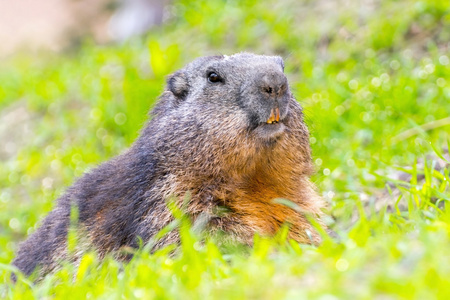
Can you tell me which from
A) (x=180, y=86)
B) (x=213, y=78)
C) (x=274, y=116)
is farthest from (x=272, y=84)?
(x=180, y=86)

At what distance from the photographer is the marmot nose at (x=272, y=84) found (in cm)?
412

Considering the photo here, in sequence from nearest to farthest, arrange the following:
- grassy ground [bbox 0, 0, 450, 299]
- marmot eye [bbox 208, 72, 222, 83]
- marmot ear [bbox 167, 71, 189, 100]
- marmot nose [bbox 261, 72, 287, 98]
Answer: grassy ground [bbox 0, 0, 450, 299] < marmot nose [bbox 261, 72, 287, 98] < marmot eye [bbox 208, 72, 222, 83] < marmot ear [bbox 167, 71, 189, 100]

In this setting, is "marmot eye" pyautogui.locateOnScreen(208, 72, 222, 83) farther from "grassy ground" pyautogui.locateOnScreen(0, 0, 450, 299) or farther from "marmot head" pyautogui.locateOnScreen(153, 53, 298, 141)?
"grassy ground" pyautogui.locateOnScreen(0, 0, 450, 299)

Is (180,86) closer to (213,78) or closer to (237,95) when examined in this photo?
(213,78)

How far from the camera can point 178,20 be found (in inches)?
456

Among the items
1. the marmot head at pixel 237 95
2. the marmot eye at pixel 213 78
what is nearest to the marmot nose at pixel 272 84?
the marmot head at pixel 237 95

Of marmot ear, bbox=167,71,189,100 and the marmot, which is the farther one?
marmot ear, bbox=167,71,189,100

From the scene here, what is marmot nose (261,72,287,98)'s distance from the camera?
13.5ft

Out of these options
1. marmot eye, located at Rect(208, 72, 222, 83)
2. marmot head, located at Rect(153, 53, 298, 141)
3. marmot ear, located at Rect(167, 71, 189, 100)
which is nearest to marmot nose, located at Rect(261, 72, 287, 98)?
marmot head, located at Rect(153, 53, 298, 141)

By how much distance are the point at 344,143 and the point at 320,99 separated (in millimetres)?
870

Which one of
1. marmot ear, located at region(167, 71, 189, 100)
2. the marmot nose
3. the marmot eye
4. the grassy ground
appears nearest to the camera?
the grassy ground

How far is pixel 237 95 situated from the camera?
431 cm

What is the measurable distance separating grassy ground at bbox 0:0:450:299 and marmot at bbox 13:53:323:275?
305mm

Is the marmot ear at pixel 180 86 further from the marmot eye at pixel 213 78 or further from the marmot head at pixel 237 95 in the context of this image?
the marmot eye at pixel 213 78
